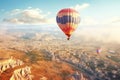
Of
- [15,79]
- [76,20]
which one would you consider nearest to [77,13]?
[76,20]

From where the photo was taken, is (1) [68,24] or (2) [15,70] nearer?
(1) [68,24]

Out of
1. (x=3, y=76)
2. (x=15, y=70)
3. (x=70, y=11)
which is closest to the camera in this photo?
(x=70, y=11)

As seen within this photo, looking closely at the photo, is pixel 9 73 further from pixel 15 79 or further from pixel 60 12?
pixel 60 12

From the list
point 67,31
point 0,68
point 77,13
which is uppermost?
point 77,13

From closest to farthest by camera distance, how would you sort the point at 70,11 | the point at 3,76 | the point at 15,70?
the point at 70,11, the point at 3,76, the point at 15,70

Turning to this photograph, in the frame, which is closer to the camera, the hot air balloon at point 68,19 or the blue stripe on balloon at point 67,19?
the hot air balloon at point 68,19

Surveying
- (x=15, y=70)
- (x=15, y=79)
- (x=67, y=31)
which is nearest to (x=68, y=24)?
(x=67, y=31)

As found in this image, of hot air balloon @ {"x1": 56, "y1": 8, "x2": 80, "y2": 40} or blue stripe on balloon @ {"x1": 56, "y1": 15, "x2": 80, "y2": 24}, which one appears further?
blue stripe on balloon @ {"x1": 56, "y1": 15, "x2": 80, "y2": 24}

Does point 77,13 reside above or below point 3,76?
above
